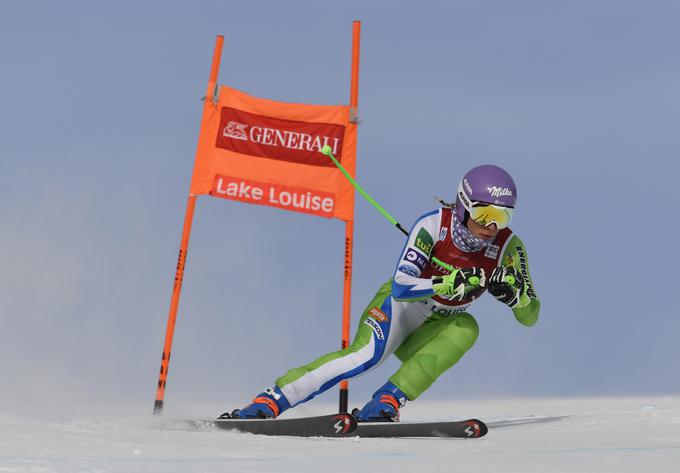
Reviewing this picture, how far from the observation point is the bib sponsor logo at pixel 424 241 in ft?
20.2

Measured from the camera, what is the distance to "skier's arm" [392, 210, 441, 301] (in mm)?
6062

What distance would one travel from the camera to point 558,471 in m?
4.02

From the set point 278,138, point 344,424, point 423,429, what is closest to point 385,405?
point 423,429

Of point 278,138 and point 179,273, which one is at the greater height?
point 278,138

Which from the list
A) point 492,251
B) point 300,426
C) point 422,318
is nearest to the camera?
point 300,426

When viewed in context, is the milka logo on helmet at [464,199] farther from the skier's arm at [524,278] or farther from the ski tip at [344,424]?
the ski tip at [344,424]

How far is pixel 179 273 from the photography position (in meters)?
7.55

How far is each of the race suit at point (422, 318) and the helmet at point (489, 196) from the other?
0.78 feet

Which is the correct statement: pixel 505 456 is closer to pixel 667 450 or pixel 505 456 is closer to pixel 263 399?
pixel 667 450

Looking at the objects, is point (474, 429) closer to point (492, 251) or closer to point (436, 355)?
point (436, 355)

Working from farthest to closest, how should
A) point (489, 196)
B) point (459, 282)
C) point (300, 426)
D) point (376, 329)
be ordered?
1. point (376, 329)
2. point (489, 196)
3. point (459, 282)
4. point (300, 426)

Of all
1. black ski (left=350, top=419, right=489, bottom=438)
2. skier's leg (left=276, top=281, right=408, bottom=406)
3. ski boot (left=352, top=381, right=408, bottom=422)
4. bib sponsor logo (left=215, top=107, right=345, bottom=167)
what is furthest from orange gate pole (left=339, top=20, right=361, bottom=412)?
black ski (left=350, top=419, right=489, bottom=438)

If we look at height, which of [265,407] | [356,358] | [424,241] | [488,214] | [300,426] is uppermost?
[488,214]

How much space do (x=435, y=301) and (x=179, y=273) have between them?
228 cm
